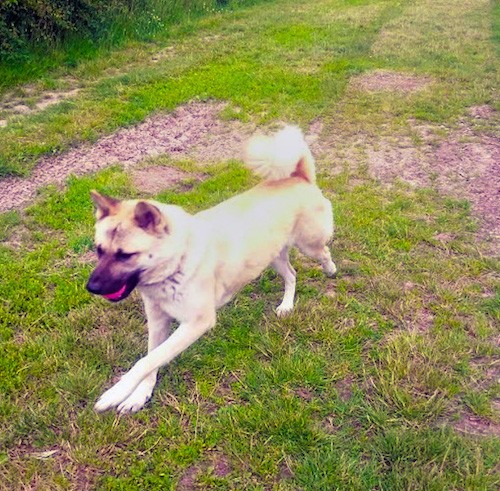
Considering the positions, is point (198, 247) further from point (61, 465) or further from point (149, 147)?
point (149, 147)

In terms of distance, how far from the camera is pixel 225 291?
2889mm

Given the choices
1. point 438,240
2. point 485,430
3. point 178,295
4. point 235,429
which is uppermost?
point 178,295

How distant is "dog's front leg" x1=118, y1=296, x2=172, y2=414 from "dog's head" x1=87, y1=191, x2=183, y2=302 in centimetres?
28

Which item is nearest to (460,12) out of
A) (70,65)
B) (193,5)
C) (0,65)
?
(193,5)

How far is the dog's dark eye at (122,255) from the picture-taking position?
2404 millimetres

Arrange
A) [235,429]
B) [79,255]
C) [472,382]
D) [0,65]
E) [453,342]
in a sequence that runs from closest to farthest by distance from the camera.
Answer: [235,429] < [472,382] < [453,342] < [79,255] < [0,65]

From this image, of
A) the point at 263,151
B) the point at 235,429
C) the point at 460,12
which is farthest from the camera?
the point at 460,12

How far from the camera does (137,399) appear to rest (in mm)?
2674

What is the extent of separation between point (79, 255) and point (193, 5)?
26.7ft

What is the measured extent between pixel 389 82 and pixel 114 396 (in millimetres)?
6215

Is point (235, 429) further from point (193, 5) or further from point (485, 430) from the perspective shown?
point (193, 5)

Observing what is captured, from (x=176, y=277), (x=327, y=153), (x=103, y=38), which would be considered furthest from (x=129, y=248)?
(x=103, y=38)

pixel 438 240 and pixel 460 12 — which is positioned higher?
pixel 438 240

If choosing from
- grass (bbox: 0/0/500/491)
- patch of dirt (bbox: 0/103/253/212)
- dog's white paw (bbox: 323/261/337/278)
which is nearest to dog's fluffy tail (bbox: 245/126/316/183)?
dog's white paw (bbox: 323/261/337/278)
